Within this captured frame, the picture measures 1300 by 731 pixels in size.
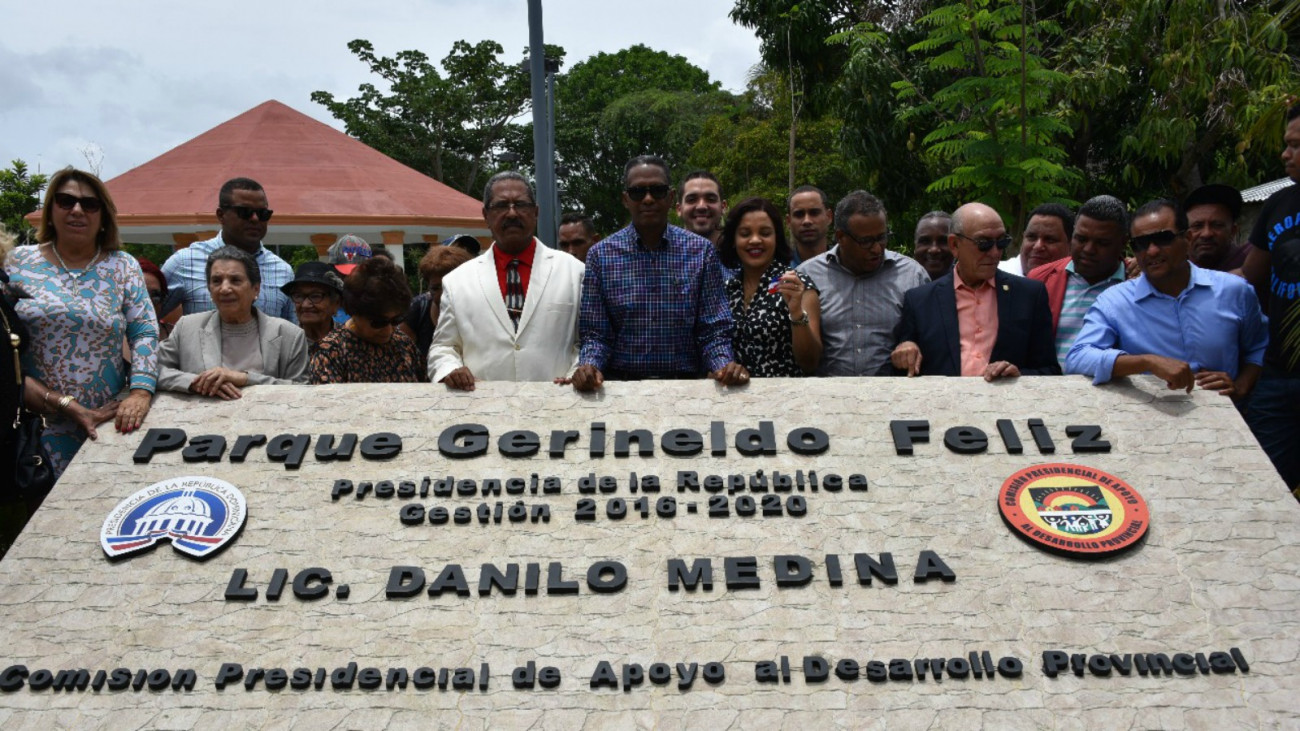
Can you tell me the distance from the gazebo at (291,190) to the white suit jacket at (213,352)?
46.8 ft

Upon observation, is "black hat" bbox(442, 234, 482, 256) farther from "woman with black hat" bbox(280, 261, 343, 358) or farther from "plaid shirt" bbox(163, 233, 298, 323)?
"plaid shirt" bbox(163, 233, 298, 323)

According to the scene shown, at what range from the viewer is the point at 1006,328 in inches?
172

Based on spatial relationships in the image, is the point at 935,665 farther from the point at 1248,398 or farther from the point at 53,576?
the point at 53,576

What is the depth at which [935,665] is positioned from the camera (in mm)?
3271

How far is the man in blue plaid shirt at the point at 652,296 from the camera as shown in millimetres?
4336

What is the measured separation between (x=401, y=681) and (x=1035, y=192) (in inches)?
262

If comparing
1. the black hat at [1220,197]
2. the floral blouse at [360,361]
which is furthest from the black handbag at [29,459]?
the black hat at [1220,197]

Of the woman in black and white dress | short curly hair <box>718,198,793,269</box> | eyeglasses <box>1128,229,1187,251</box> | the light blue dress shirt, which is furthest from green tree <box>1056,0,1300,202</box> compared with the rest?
the woman in black and white dress

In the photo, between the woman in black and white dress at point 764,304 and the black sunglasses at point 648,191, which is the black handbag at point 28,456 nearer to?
the black sunglasses at point 648,191

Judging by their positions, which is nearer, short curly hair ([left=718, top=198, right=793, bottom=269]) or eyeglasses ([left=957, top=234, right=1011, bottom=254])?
eyeglasses ([left=957, top=234, right=1011, bottom=254])

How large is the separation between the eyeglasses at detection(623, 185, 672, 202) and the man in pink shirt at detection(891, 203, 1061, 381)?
1258mm

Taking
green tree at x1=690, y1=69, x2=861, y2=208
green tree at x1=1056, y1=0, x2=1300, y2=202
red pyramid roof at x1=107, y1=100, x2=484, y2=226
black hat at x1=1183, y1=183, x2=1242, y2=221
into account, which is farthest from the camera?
green tree at x1=690, y1=69, x2=861, y2=208

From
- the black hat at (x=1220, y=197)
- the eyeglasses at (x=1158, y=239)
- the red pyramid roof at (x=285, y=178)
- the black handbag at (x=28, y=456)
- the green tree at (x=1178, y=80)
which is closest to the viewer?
the black handbag at (x=28, y=456)

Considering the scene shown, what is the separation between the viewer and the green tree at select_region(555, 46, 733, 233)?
3988 centimetres
